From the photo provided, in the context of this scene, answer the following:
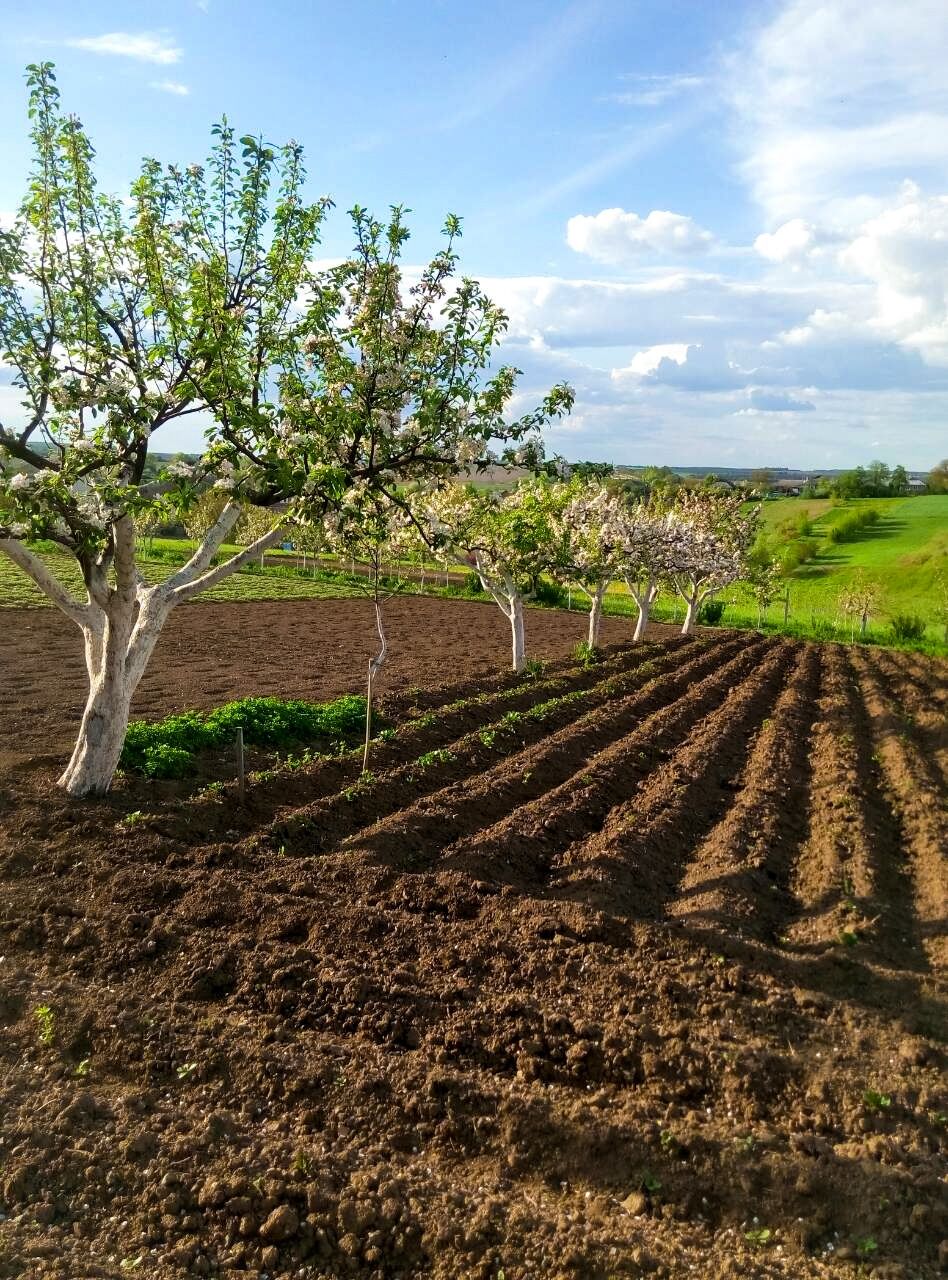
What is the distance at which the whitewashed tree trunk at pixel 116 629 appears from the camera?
30.3 feet

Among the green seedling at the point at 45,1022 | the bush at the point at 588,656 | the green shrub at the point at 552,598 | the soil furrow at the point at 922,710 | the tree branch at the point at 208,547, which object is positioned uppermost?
the tree branch at the point at 208,547

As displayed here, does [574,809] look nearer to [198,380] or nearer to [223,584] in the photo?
[198,380]

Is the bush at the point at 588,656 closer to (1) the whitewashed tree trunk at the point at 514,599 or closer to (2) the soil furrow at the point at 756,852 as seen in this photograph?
(1) the whitewashed tree trunk at the point at 514,599

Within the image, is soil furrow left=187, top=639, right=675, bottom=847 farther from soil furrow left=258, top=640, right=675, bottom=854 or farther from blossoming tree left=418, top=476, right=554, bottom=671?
blossoming tree left=418, top=476, right=554, bottom=671

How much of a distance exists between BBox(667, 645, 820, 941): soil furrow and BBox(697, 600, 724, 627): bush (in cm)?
2736

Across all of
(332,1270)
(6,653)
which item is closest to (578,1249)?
(332,1270)

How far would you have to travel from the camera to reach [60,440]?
30.5ft

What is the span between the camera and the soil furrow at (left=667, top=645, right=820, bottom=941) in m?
7.87

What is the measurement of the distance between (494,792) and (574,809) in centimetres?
113

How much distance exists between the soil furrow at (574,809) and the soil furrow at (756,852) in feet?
3.84

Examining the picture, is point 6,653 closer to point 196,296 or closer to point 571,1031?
point 196,296

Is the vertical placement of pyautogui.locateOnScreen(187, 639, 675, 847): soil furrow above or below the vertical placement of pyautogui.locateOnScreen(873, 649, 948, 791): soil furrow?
above

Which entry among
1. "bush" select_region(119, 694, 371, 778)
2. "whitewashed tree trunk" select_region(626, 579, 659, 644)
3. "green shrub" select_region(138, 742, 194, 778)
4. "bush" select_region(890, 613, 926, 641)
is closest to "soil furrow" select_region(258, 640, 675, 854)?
"bush" select_region(119, 694, 371, 778)

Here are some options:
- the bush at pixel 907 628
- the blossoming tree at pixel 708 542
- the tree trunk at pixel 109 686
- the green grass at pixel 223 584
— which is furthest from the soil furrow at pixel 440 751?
the bush at pixel 907 628
